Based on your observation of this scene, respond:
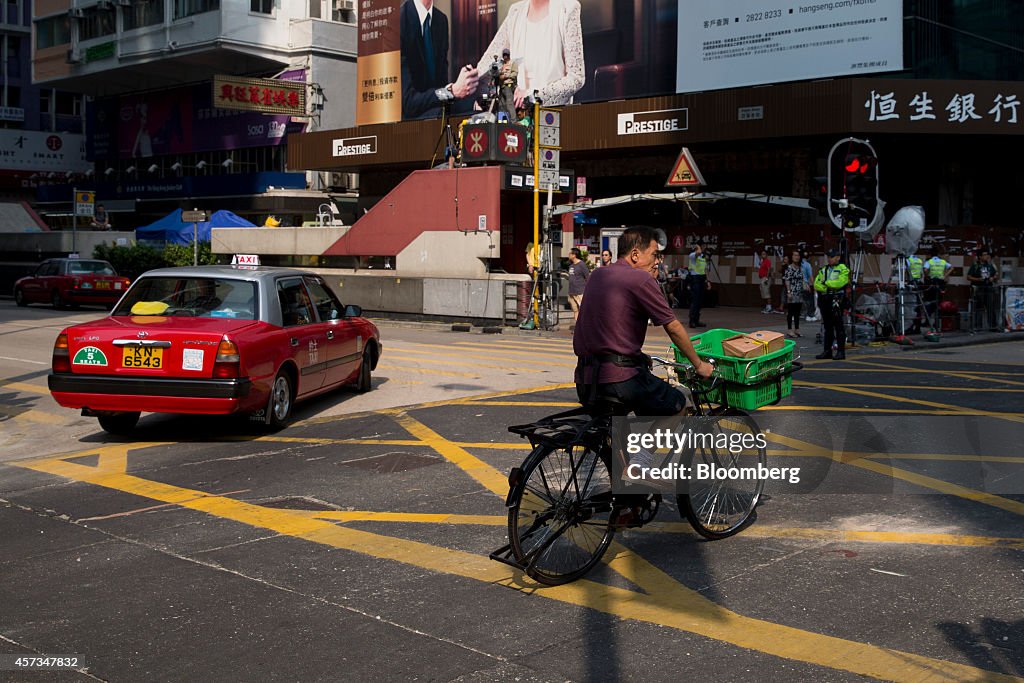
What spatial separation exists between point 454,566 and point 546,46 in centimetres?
3502

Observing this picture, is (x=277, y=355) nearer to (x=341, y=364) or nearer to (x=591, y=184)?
(x=341, y=364)

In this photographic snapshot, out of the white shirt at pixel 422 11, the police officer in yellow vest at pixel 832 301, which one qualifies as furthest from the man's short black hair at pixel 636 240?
the white shirt at pixel 422 11

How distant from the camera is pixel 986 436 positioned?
33.0ft

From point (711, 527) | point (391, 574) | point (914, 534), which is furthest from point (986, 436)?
point (391, 574)

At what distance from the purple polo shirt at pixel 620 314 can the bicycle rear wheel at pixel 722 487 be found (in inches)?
31.1

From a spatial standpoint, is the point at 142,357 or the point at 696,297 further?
the point at 696,297

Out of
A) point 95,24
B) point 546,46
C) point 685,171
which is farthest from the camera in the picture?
point 95,24

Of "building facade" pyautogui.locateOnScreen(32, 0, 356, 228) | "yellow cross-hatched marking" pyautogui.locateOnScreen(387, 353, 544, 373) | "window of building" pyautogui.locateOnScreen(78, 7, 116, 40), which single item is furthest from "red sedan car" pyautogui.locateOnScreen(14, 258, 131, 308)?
"window of building" pyautogui.locateOnScreen(78, 7, 116, 40)

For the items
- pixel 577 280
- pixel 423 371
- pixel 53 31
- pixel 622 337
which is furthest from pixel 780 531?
pixel 53 31

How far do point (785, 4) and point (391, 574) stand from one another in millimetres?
29416

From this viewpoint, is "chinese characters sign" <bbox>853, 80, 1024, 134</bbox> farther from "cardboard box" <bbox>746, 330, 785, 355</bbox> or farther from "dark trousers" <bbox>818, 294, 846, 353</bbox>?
"cardboard box" <bbox>746, 330, 785, 355</bbox>

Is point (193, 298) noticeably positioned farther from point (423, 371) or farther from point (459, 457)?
point (423, 371)

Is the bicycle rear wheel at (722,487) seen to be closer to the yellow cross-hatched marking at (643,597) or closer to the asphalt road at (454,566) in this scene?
the asphalt road at (454,566)

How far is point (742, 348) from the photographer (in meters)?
6.44
